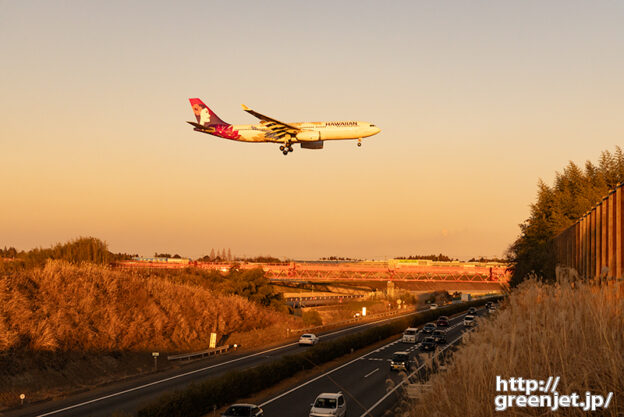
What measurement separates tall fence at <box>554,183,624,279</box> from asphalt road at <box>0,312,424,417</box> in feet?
75.3

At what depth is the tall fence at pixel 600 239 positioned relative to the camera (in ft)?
75.5

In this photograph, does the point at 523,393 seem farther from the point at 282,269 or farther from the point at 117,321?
the point at 282,269

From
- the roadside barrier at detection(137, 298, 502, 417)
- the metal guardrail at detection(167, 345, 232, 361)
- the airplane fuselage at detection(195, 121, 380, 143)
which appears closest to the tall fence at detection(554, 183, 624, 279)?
the roadside barrier at detection(137, 298, 502, 417)

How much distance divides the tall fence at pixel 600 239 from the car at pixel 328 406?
1232 centimetres

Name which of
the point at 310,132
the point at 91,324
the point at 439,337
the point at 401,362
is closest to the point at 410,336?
the point at 439,337

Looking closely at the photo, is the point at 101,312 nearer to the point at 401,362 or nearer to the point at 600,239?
the point at 401,362

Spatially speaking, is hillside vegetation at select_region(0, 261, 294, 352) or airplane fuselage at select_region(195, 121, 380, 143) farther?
airplane fuselage at select_region(195, 121, 380, 143)

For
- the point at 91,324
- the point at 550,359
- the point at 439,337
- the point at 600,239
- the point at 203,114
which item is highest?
the point at 203,114

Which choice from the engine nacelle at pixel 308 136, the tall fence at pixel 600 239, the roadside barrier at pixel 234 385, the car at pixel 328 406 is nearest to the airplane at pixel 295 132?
the engine nacelle at pixel 308 136

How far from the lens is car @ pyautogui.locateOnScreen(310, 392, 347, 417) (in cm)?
2605

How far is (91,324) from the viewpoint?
173 feet

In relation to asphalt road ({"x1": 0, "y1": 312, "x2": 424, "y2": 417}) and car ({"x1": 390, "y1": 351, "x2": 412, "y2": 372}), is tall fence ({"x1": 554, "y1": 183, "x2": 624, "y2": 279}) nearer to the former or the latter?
Answer: car ({"x1": 390, "y1": 351, "x2": 412, "y2": 372})

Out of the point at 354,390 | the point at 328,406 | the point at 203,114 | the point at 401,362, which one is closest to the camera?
the point at 328,406

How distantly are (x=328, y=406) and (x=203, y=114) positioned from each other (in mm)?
66285
